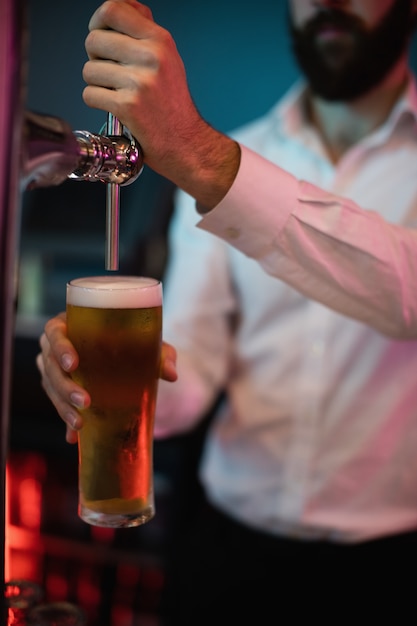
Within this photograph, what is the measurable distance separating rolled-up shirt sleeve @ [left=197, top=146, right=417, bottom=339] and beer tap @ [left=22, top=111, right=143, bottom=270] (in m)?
0.20

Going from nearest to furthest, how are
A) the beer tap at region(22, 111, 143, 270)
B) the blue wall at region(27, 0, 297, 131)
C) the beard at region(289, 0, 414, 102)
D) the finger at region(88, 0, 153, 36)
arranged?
1. the beer tap at region(22, 111, 143, 270)
2. the finger at region(88, 0, 153, 36)
3. the beard at region(289, 0, 414, 102)
4. the blue wall at region(27, 0, 297, 131)

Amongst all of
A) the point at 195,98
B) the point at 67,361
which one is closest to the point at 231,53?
the point at 195,98

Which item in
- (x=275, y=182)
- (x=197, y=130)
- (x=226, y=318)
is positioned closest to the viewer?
(x=197, y=130)

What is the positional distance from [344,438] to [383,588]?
1.15ft

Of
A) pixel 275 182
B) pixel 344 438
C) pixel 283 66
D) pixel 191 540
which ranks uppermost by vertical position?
pixel 283 66

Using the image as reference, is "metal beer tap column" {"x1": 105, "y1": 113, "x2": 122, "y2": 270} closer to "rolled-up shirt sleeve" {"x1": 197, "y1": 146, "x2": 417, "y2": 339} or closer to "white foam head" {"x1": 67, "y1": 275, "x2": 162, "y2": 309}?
"white foam head" {"x1": 67, "y1": 275, "x2": 162, "y2": 309}

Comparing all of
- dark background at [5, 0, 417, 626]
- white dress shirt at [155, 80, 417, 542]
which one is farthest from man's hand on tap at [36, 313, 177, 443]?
dark background at [5, 0, 417, 626]

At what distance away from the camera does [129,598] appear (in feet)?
Answer: 9.22

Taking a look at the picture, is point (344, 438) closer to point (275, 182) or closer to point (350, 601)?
point (350, 601)

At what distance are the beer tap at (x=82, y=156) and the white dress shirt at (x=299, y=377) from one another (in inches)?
28.5

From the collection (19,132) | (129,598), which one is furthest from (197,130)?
(129,598)

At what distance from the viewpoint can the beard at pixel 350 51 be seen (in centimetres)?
182

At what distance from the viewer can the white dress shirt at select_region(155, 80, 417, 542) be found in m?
1.83

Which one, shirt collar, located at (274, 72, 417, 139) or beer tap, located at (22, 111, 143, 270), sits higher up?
shirt collar, located at (274, 72, 417, 139)
